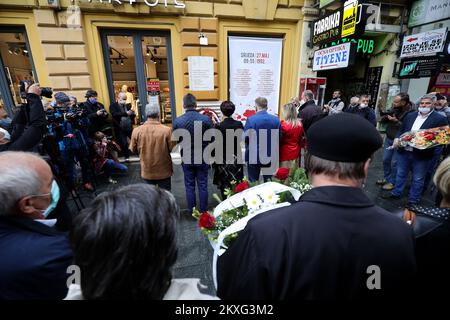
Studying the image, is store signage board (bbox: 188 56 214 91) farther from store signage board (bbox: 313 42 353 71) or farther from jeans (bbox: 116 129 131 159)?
store signage board (bbox: 313 42 353 71)

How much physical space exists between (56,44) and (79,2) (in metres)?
1.08

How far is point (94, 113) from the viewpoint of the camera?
4.97m

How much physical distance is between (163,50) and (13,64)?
12.0 ft

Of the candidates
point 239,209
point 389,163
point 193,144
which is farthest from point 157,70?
point 389,163

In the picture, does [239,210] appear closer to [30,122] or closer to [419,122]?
[30,122]

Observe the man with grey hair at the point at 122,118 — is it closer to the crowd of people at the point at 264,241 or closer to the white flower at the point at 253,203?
the crowd of people at the point at 264,241

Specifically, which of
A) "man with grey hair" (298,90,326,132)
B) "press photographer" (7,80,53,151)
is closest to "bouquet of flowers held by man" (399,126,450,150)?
"man with grey hair" (298,90,326,132)

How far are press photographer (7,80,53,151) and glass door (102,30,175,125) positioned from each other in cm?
287

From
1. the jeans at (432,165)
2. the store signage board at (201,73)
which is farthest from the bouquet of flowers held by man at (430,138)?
the store signage board at (201,73)

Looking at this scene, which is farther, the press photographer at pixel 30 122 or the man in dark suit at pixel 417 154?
the man in dark suit at pixel 417 154

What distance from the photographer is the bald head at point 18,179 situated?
110 centimetres

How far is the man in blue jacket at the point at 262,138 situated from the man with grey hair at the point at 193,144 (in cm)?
71

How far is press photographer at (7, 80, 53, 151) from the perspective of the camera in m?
2.91
